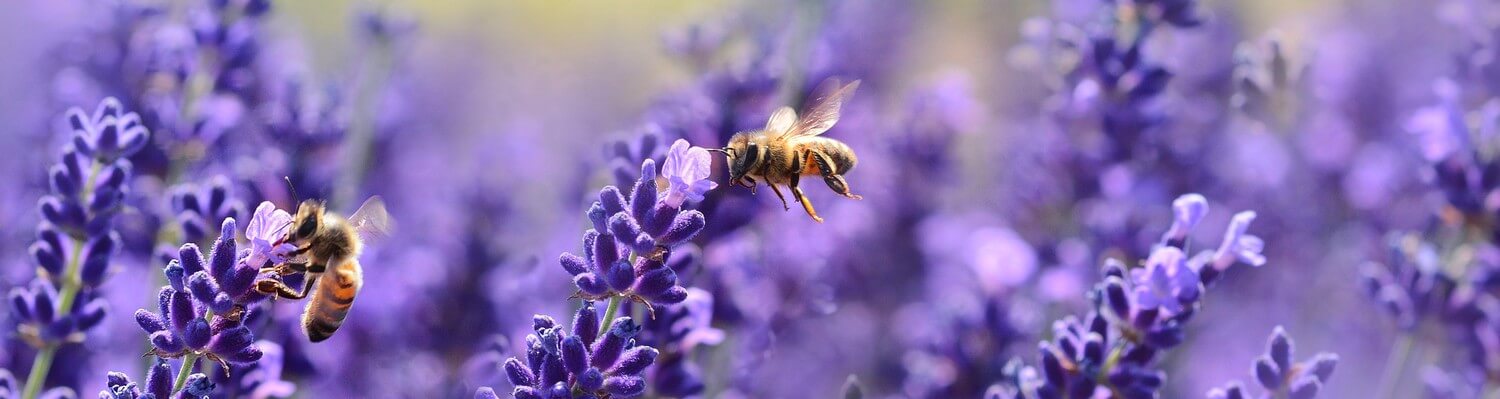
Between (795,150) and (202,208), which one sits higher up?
(795,150)

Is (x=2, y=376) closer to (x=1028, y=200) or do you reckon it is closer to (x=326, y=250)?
(x=326, y=250)

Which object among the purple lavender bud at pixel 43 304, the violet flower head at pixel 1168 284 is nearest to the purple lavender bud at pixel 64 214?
the purple lavender bud at pixel 43 304

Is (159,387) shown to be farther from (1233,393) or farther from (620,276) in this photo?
(1233,393)

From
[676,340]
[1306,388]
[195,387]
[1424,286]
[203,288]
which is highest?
[1424,286]

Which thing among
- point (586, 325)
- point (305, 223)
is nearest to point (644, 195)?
point (586, 325)

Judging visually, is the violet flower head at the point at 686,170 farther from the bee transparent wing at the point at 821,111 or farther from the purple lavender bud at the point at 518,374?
the bee transparent wing at the point at 821,111

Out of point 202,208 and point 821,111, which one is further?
point 821,111
